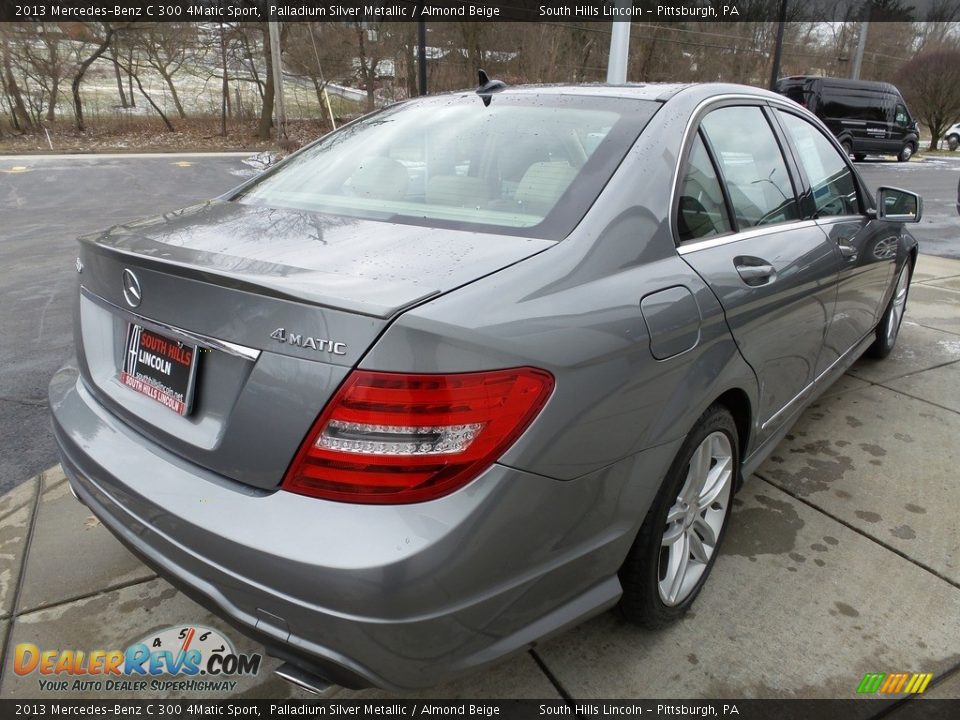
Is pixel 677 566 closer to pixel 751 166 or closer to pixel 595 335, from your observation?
pixel 595 335

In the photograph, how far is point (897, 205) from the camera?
3.56 m

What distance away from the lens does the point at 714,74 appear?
105 ft

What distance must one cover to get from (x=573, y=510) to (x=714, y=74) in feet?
115

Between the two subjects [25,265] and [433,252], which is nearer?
[433,252]

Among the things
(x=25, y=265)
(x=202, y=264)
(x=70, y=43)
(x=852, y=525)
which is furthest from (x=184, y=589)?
(x=70, y=43)

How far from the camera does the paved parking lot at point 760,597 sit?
1975mm

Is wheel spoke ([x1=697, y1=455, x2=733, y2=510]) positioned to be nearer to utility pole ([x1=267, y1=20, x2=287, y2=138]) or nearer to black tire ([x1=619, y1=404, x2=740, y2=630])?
black tire ([x1=619, y1=404, x2=740, y2=630])

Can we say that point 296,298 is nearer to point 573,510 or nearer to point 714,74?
point 573,510

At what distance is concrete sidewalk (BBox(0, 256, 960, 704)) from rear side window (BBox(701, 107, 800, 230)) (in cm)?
121

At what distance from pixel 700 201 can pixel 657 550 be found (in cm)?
105

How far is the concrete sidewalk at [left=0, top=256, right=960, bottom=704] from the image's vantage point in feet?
6.47

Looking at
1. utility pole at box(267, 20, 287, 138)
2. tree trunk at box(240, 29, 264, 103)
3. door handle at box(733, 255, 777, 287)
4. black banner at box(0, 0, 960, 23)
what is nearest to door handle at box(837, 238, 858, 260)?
door handle at box(733, 255, 777, 287)

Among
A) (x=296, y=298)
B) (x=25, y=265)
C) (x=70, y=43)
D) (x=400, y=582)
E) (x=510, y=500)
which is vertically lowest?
(x=25, y=265)

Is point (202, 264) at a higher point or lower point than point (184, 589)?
higher
